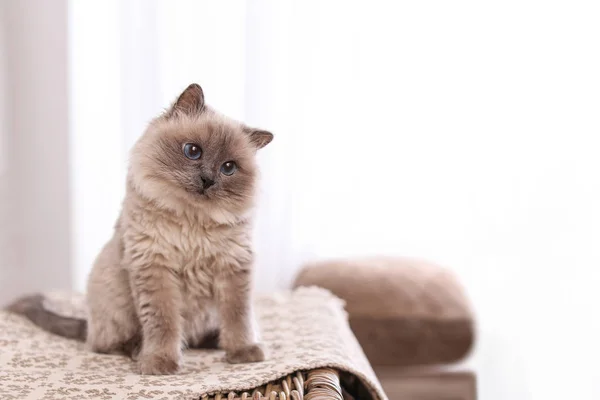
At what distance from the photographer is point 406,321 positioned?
2.41 metres

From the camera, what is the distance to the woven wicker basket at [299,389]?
46.9 inches

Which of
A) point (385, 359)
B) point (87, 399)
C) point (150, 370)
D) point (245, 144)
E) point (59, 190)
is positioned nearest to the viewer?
point (87, 399)

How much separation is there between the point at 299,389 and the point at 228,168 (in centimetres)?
46

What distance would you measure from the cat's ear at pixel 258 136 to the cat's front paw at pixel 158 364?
0.47 m

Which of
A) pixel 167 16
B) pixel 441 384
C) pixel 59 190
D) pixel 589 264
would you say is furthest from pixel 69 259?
pixel 589 264

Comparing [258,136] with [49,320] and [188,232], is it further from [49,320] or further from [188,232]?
[49,320]

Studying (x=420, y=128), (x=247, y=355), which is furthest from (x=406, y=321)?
(x=247, y=355)

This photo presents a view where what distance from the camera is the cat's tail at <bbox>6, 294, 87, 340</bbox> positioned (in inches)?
67.6

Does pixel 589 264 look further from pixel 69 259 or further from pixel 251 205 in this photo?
pixel 69 259

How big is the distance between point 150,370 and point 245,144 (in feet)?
1.59

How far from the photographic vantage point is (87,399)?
1181 mm

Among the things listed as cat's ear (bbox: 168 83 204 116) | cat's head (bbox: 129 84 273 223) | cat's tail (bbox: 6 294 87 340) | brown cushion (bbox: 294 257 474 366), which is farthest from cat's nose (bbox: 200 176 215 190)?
brown cushion (bbox: 294 257 474 366)

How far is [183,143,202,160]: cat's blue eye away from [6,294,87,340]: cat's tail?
61cm

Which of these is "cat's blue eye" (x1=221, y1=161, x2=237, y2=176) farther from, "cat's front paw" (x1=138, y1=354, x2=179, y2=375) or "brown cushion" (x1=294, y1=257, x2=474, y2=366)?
"brown cushion" (x1=294, y1=257, x2=474, y2=366)
